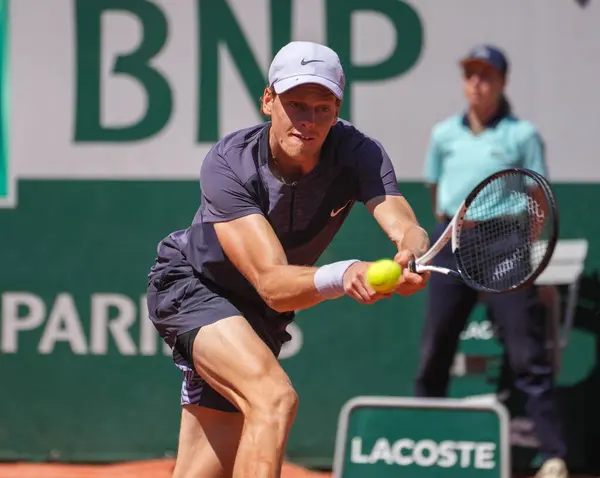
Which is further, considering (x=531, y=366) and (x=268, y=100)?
(x=531, y=366)

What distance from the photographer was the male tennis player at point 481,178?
5.41m

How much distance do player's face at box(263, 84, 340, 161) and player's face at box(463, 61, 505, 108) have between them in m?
2.05

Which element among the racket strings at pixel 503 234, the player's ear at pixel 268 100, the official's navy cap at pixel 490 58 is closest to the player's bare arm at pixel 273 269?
the player's ear at pixel 268 100

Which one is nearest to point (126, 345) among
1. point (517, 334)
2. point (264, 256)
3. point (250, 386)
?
point (517, 334)

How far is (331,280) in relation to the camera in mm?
3285

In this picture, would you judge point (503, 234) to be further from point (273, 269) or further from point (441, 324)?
point (441, 324)

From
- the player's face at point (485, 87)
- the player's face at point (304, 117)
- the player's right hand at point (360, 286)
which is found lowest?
the player's right hand at point (360, 286)

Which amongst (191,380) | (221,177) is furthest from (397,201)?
(191,380)

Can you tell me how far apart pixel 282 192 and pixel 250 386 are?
0.59m

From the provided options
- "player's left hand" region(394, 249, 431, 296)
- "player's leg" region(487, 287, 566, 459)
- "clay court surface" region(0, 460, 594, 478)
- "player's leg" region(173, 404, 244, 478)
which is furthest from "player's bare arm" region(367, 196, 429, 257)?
"clay court surface" region(0, 460, 594, 478)

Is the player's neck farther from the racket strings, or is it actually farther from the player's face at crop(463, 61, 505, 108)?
the player's face at crop(463, 61, 505, 108)

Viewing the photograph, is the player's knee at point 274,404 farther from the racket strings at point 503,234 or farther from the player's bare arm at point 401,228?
the racket strings at point 503,234

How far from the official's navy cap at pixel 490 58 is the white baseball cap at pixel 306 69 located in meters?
2.08

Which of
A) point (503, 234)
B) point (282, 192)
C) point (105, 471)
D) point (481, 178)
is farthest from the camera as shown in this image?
point (105, 471)
